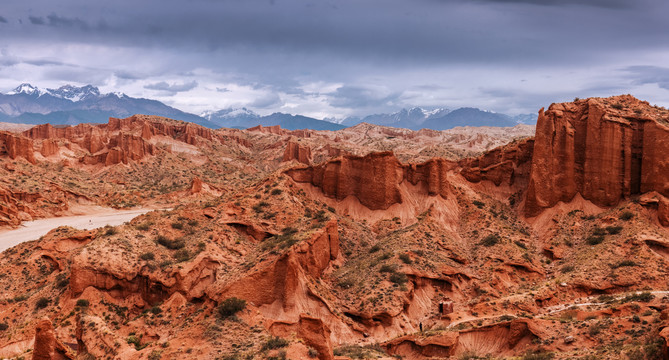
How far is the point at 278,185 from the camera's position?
46.2 m

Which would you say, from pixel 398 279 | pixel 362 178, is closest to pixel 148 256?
pixel 398 279

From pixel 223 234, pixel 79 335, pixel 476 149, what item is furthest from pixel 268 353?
pixel 476 149

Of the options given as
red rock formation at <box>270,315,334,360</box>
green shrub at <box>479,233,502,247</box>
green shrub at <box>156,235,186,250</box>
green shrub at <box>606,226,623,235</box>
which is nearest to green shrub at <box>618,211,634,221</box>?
green shrub at <box>606,226,623,235</box>

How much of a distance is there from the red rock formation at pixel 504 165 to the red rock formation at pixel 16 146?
83719mm

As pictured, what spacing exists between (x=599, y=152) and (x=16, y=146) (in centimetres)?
9764

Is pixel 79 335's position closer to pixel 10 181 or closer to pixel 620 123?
pixel 620 123

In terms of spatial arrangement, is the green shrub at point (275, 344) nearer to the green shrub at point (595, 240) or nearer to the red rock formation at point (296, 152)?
the green shrub at point (595, 240)

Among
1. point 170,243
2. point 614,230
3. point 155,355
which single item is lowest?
point 155,355

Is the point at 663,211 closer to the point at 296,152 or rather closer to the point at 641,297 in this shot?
the point at 641,297

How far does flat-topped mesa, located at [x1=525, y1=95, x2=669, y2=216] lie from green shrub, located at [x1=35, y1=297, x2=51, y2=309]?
141 ft

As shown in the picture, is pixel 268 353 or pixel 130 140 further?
pixel 130 140

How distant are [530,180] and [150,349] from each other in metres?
39.0

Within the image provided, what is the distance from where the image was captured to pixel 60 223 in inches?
2717

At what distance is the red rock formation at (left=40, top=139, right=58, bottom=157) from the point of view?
10261cm
